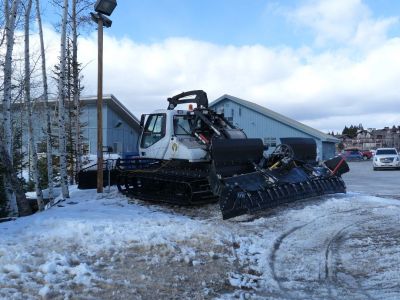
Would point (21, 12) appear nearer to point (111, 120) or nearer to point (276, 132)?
point (111, 120)

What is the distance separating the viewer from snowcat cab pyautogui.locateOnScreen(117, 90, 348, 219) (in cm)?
997

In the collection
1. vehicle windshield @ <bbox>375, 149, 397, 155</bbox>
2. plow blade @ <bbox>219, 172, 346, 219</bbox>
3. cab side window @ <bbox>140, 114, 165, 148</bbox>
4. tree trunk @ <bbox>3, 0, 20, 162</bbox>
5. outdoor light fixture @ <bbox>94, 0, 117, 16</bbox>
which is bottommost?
plow blade @ <bbox>219, 172, 346, 219</bbox>

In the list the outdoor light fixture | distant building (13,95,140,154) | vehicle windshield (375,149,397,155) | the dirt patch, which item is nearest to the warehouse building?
vehicle windshield (375,149,397,155)

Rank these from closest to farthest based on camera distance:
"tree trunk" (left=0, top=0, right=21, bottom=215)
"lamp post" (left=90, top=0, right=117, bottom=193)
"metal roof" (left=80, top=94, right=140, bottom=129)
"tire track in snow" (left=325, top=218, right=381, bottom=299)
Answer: "tire track in snow" (left=325, top=218, right=381, bottom=299), "tree trunk" (left=0, top=0, right=21, bottom=215), "lamp post" (left=90, top=0, right=117, bottom=193), "metal roof" (left=80, top=94, right=140, bottom=129)

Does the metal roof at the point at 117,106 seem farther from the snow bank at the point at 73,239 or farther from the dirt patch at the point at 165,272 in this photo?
the dirt patch at the point at 165,272

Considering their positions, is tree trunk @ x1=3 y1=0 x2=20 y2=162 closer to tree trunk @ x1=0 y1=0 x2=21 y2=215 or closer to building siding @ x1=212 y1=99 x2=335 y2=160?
tree trunk @ x1=0 y1=0 x2=21 y2=215

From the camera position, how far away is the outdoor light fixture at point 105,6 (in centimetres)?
1245

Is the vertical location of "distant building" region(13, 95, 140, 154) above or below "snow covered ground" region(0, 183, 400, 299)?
above

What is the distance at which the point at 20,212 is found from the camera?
40.0 ft

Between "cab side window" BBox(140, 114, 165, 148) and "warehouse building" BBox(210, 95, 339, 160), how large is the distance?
23745 millimetres

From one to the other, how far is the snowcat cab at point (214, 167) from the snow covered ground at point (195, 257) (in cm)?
73

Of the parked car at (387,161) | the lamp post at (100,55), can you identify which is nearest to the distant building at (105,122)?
the lamp post at (100,55)

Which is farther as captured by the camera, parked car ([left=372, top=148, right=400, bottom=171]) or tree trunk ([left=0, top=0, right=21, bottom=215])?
parked car ([left=372, top=148, right=400, bottom=171])

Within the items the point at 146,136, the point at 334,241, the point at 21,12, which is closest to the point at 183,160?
the point at 146,136
